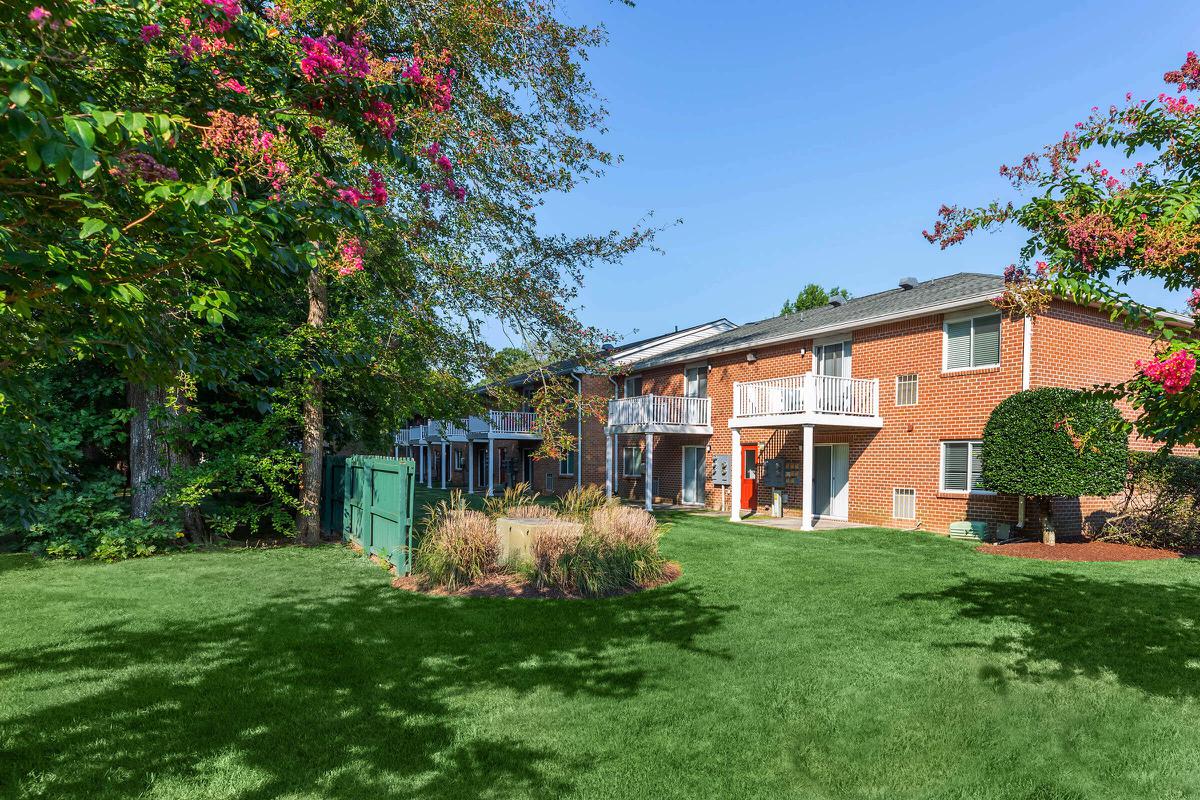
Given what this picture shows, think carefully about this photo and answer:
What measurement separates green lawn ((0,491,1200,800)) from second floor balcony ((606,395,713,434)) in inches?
518

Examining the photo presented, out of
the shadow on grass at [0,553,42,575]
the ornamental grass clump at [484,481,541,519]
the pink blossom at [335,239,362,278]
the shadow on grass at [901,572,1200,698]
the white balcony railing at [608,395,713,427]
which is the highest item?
the pink blossom at [335,239,362,278]

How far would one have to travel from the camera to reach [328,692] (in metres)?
5.08

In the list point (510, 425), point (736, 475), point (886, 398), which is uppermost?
point (886, 398)

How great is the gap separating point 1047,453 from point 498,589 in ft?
34.6

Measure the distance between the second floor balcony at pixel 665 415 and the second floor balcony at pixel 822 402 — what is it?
4.33 metres

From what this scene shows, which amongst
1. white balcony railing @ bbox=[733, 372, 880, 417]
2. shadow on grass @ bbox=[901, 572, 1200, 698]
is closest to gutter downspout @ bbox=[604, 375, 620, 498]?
white balcony railing @ bbox=[733, 372, 880, 417]

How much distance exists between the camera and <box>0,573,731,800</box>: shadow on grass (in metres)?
3.80

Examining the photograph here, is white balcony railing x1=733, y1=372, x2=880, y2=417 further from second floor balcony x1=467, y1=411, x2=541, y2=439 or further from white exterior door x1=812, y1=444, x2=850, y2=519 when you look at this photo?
second floor balcony x1=467, y1=411, x2=541, y2=439

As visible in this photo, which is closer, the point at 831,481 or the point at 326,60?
the point at 326,60

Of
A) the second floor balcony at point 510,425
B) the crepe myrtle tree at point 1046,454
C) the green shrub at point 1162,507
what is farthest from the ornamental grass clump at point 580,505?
the second floor balcony at point 510,425

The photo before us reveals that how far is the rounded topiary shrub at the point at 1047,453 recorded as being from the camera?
12508 millimetres

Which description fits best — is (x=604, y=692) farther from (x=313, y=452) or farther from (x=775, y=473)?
(x=775, y=473)

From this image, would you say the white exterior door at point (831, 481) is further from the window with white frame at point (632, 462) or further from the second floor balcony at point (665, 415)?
the window with white frame at point (632, 462)

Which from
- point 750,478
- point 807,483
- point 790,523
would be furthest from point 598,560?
point 750,478
